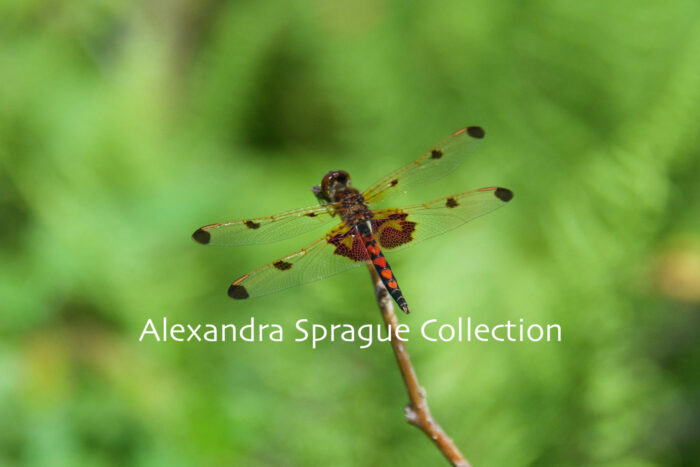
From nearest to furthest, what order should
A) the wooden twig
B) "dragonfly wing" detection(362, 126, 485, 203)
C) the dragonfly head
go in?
1. the wooden twig
2. the dragonfly head
3. "dragonfly wing" detection(362, 126, 485, 203)

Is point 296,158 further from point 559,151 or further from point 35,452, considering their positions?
point 35,452

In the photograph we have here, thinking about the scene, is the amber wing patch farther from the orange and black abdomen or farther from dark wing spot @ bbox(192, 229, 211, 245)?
dark wing spot @ bbox(192, 229, 211, 245)

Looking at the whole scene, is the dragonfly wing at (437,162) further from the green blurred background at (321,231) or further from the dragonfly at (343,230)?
the green blurred background at (321,231)

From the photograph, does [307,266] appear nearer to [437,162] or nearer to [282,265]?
[282,265]

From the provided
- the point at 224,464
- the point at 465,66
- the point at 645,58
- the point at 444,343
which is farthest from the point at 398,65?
the point at 224,464

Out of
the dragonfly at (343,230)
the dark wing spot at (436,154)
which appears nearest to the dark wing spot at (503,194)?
the dragonfly at (343,230)

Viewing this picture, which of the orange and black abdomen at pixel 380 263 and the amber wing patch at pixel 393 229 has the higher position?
the amber wing patch at pixel 393 229

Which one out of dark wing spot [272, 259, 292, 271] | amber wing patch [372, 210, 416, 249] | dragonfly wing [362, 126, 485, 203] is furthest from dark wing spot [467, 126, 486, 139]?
dark wing spot [272, 259, 292, 271]
